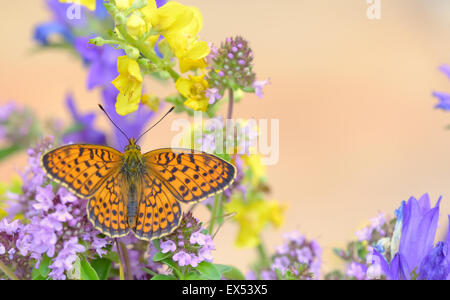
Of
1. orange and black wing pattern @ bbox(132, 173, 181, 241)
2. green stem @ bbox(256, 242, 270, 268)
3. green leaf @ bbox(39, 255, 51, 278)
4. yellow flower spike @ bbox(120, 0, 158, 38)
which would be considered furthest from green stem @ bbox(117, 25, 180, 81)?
green stem @ bbox(256, 242, 270, 268)

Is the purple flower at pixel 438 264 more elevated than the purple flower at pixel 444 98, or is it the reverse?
the purple flower at pixel 444 98

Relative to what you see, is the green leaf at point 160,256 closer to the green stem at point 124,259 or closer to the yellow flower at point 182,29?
the green stem at point 124,259

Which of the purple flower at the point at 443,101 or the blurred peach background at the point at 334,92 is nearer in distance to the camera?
the purple flower at the point at 443,101

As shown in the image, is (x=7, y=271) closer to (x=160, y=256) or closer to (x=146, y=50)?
(x=160, y=256)

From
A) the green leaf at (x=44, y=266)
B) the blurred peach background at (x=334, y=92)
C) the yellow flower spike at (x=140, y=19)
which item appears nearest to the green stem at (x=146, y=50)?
the yellow flower spike at (x=140, y=19)

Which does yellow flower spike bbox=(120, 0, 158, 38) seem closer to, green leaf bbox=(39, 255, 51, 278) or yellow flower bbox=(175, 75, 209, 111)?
yellow flower bbox=(175, 75, 209, 111)

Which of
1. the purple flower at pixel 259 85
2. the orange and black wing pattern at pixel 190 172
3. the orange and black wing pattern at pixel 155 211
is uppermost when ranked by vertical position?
the purple flower at pixel 259 85

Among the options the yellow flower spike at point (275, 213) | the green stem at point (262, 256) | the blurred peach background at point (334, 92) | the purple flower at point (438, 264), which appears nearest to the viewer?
the purple flower at point (438, 264)

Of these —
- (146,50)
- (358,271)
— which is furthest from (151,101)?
(358,271)

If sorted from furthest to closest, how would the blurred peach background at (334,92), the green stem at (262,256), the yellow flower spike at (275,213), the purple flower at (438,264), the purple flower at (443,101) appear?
the blurred peach background at (334,92) → the yellow flower spike at (275,213) → the green stem at (262,256) → the purple flower at (443,101) → the purple flower at (438,264)
